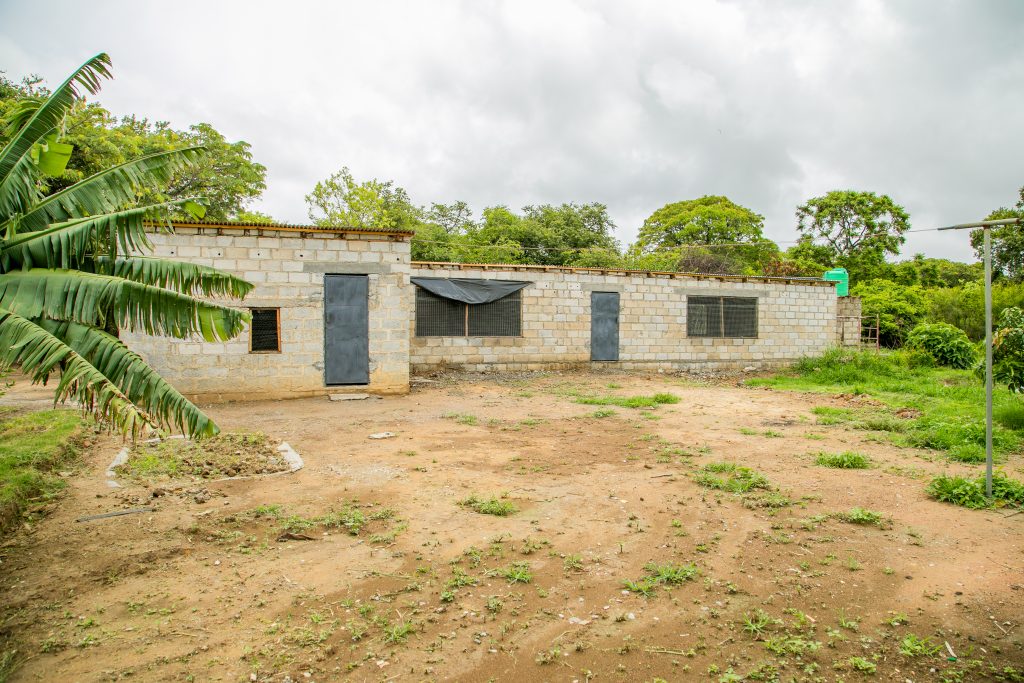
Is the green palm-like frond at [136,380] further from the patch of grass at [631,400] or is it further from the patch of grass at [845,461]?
the patch of grass at [631,400]

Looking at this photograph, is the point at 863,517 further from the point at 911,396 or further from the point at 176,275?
the point at 911,396

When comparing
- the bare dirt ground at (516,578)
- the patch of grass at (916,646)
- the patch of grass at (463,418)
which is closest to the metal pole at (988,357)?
the bare dirt ground at (516,578)

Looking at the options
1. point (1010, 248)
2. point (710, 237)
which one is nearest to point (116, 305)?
point (1010, 248)

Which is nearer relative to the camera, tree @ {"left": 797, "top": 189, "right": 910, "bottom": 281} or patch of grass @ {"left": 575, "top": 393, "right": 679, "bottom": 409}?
patch of grass @ {"left": 575, "top": 393, "right": 679, "bottom": 409}

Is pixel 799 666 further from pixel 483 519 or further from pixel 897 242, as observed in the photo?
pixel 897 242

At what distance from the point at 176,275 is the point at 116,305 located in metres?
0.57

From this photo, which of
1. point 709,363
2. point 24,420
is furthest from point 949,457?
point 24,420

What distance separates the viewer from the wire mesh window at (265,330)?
37.3 feet

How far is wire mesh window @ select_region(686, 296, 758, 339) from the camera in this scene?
1781 cm

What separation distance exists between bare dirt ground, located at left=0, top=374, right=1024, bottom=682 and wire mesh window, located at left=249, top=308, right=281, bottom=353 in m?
4.55

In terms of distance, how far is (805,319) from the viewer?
1897 cm

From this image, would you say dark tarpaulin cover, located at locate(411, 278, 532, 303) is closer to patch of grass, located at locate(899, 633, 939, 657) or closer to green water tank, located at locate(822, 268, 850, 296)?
green water tank, located at locate(822, 268, 850, 296)

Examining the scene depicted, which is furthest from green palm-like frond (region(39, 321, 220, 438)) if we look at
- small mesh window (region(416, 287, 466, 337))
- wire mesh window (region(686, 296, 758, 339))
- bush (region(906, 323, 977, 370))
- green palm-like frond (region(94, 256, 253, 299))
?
bush (region(906, 323, 977, 370))

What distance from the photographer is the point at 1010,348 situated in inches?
263
